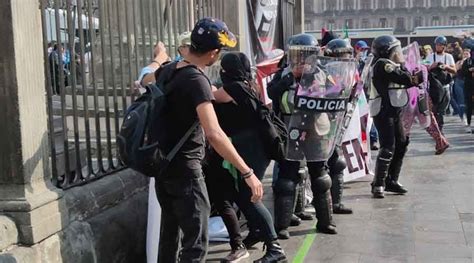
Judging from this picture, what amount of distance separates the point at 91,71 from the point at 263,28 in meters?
4.91

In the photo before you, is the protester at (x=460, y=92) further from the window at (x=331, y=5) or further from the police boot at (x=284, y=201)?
the window at (x=331, y=5)

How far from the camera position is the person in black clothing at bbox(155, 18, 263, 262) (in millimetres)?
3713

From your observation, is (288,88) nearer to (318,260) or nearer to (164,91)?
(318,260)

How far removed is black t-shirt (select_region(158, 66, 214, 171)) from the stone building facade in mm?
109903

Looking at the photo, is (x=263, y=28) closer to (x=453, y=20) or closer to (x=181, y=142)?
(x=181, y=142)

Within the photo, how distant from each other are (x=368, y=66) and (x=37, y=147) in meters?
3.83

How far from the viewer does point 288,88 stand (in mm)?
5590

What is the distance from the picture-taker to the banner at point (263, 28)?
8.56m

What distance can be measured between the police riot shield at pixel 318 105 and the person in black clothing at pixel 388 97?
1.38 metres

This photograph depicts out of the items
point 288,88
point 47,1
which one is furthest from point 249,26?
point 47,1

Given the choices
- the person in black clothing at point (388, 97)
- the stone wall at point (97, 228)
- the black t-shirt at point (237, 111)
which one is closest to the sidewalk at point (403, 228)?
the person in black clothing at point (388, 97)

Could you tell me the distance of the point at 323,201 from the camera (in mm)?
5758

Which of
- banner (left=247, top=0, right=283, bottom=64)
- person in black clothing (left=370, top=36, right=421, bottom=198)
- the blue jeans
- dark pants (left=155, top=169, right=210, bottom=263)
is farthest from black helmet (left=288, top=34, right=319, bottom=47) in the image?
the blue jeans

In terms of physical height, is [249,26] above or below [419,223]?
above
